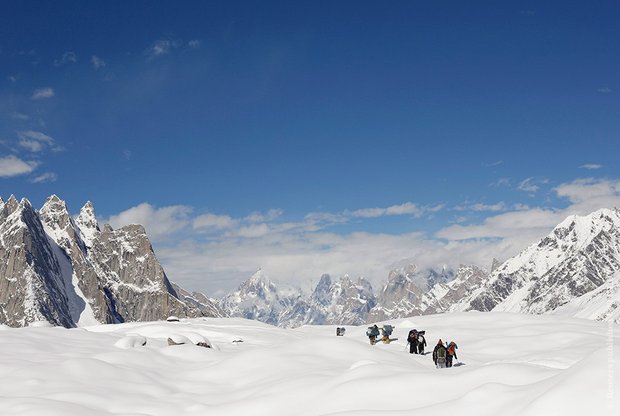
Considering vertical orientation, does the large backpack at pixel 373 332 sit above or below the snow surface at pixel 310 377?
above

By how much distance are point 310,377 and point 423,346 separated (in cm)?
1293

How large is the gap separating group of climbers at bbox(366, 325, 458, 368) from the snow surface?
837mm

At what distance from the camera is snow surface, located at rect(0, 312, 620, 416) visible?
13578 millimetres

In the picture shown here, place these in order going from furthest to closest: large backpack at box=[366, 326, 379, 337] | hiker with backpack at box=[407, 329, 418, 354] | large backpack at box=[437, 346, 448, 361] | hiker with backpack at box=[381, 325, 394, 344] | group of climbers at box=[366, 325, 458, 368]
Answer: hiker with backpack at box=[381, 325, 394, 344] → large backpack at box=[366, 326, 379, 337] → hiker with backpack at box=[407, 329, 418, 354] → group of climbers at box=[366, 325, 458, 368] → large backpack at box=[437, 346, 448, 361]

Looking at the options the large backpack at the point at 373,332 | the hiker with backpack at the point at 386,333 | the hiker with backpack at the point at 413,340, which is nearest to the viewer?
→ the hiker with backpack at the point at 413,340

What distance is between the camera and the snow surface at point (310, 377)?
13578 millimetres

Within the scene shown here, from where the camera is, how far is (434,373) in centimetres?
1923

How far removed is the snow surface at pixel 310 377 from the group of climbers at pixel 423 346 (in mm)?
837

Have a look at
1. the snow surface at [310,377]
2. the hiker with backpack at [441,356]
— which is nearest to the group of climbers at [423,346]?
the hiker with backpack at [441,356]

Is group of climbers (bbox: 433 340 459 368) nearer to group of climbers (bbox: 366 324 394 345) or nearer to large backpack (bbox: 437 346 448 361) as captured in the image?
large backpack (bbox: 437 346 448 361)

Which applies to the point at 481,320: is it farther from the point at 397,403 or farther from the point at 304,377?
the point at 397,403

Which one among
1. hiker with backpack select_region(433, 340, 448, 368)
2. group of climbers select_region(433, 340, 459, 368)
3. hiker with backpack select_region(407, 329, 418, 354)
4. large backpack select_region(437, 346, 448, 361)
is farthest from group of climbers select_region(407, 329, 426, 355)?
large backpack select_region(437, 346, 448, 361)

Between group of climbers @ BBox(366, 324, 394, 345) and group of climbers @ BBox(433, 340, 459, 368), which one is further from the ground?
group of climbers @ BBox(366, 324, 394, 345)

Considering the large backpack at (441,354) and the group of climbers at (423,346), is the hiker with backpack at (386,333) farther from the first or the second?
the large backpack at (441,354)
